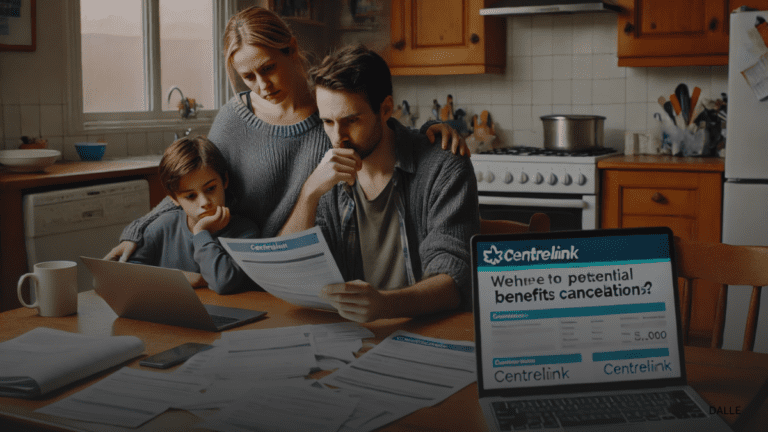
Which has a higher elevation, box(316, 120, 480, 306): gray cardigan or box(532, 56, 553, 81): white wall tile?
box(532, 56, 553, 81): white wall tile

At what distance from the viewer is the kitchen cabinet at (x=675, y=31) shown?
11.0 feet

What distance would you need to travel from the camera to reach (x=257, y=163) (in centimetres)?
196

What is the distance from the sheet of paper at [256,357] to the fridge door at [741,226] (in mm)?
2326

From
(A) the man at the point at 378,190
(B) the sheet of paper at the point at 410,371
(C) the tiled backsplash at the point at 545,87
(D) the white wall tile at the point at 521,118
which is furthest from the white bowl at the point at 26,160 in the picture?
(D) the white wall tile at the point at 521,118

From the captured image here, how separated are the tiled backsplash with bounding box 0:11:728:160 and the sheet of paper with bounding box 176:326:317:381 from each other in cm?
239

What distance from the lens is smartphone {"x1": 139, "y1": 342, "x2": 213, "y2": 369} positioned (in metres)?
1.13

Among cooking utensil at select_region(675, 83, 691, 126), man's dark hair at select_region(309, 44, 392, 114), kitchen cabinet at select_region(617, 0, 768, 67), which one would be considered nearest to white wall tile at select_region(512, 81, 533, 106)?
kitchen cabinet at select_region(617, 0, 768, 67)

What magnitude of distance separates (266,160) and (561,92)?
2.52 m

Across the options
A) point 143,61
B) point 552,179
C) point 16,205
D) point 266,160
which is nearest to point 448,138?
point 266,160

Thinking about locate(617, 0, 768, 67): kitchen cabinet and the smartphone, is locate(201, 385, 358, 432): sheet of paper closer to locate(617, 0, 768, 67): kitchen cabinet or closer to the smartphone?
the smartphone

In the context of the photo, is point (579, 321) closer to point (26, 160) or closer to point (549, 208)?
point (26, 160)

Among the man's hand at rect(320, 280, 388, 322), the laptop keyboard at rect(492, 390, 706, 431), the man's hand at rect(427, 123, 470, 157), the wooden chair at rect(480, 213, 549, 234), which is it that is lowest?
the laptop keyboard at rect(492, 390, 706, 431)

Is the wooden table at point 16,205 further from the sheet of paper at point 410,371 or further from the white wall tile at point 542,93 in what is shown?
the white wall tile at point 542,93

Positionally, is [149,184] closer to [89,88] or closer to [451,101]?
[89,88]
